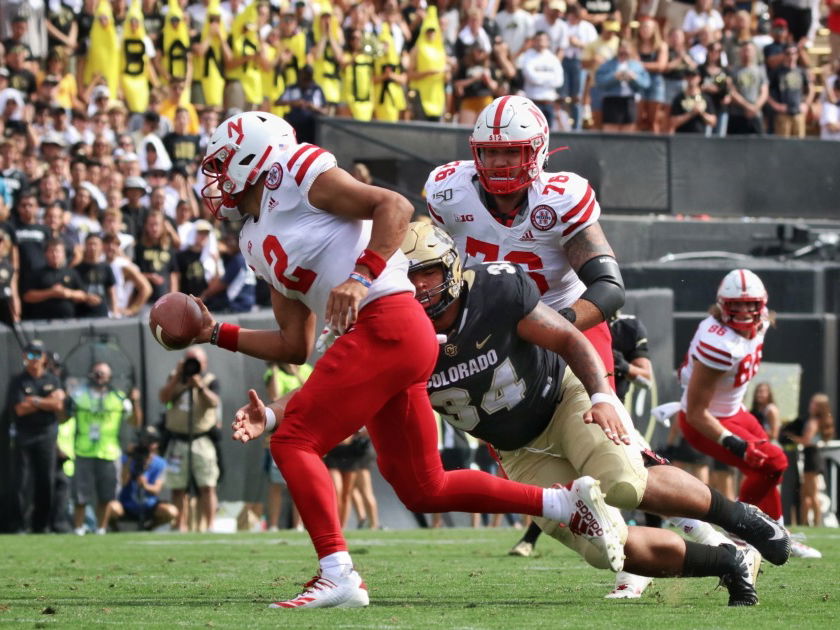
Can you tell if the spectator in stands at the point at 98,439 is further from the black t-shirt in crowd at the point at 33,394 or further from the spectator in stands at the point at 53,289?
the spectator in stands at the point at 53,289

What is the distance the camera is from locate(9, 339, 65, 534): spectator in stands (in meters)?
11.9

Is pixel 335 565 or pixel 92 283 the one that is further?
pixel 92 283

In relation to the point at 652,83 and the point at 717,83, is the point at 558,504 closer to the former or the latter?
the point at 652,83

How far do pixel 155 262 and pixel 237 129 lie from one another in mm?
8125

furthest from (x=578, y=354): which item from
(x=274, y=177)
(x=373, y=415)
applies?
(x=274, y=177)

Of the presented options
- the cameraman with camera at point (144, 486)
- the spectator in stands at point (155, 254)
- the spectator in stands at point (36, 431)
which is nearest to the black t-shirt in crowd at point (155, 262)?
the spectator in stands at point (155, 254)

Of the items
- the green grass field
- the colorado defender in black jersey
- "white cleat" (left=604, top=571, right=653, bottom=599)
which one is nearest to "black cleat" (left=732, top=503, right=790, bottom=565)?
the colorado defender in black jersey

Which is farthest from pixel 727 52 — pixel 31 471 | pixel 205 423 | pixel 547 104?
pixel 31 471

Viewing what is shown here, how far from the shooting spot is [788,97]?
58.9 feet

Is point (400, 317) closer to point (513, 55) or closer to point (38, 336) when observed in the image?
point (38, 336)

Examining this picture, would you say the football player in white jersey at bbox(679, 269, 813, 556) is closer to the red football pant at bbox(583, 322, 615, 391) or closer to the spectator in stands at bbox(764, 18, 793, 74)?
the red football pant at bbox(583, 322, 615, 391)

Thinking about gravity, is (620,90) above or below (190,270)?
above

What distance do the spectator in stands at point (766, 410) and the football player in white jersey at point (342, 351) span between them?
849 centimetres

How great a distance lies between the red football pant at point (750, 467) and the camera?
8.73 m
